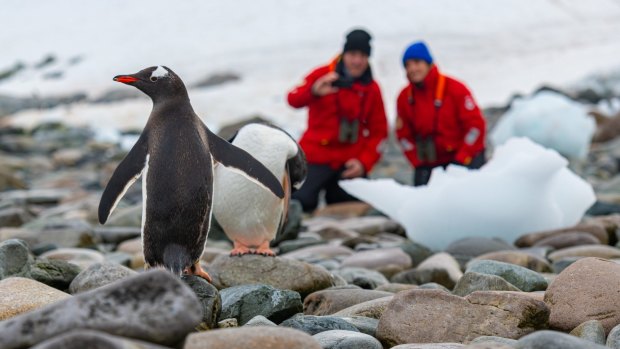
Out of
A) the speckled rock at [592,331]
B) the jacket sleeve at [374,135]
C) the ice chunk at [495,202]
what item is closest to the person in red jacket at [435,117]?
the jacket sleeve at [374,135]

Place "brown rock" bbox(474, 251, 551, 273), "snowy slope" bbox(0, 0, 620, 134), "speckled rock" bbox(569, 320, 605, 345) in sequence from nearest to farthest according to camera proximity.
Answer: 1. "speckled rock" bbox(569, 320, 605, 345)
2. "brown rock" bbox(474, 251, 551, 273)
3. "snowy slope" bbox(0, 0, 620, 134)

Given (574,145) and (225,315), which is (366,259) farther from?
(574,145)

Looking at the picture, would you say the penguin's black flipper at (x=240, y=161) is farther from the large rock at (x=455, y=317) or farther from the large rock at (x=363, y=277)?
the large rock at (x=363, y=277)

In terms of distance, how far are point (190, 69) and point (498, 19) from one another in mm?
9237

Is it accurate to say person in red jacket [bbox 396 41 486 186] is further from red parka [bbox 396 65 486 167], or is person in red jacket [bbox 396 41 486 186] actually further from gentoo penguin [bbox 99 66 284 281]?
gentoo penguin [bbox 99 66 284 281]

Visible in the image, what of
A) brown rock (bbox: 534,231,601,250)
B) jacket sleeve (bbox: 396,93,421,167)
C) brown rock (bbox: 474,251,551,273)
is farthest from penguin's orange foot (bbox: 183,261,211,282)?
jacket sleeve (bbox: 396,93,421,167)

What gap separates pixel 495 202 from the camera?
4312 mm

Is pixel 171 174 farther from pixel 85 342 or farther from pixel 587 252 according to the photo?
pixel 587 252

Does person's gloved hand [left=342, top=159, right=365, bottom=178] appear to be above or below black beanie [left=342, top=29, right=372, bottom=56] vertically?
below

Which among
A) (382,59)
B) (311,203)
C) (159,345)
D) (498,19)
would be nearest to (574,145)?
(311,203)

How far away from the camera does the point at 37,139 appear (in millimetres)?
14586

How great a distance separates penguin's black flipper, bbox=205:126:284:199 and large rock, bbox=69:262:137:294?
1.32ft

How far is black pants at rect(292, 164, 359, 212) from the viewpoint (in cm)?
577

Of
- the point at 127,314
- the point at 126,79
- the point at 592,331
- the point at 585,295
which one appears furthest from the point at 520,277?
the point at 127,314
